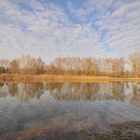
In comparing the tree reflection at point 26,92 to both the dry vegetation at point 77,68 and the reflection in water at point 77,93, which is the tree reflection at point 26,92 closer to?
the reflection in water at point 77,93

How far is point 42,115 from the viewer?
15156 millimetres

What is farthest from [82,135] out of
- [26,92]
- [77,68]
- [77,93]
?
[77,68]

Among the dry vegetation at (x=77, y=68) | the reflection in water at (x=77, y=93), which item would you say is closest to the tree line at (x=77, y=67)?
the dry vegetation at (x=77, y=68)

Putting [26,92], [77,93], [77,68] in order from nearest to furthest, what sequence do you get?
[26,92], [77,93], [77,68]

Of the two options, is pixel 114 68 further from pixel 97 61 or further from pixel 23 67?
pixel 23 67

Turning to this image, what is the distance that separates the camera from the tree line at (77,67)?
83562mm

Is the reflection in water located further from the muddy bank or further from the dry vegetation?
the dry vegetation

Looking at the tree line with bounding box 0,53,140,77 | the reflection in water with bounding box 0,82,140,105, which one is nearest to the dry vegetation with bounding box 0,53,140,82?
the tree line with bounding box 0,53,140,77

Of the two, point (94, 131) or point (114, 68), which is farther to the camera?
point (114, 68)

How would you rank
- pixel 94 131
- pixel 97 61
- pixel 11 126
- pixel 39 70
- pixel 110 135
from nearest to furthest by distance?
pixel 110 135 → pixel 94 131 → pixel 11 126 → pixel 39 70 → pixel 97 61

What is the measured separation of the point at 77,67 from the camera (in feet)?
328

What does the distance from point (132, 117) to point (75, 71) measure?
80.4m

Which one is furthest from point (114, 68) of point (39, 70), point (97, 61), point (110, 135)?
point (110, 135)

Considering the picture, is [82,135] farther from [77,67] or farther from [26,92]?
[77,67]
